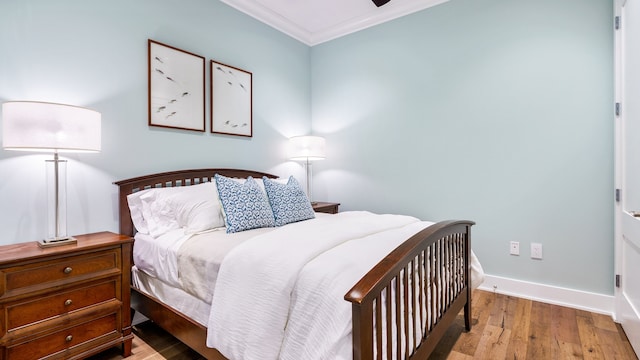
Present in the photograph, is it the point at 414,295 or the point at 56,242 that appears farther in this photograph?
the point at 56,242

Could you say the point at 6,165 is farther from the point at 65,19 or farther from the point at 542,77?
the point at 542,77

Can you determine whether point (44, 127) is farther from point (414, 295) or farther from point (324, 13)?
point (324, 13)

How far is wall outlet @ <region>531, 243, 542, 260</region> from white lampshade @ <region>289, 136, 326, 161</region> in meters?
2.15

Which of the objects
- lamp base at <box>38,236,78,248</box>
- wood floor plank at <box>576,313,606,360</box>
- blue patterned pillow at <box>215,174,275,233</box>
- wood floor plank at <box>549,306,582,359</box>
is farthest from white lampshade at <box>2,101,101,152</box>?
wood floor plank at <box>576,313,606,360</box>

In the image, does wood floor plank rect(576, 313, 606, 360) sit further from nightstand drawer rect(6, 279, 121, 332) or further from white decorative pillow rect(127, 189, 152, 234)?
white decorative pillow rect(127, 189, 152, 234)

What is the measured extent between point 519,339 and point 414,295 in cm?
116

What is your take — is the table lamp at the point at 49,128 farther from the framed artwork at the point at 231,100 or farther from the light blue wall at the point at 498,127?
the light blue wall at the point at 498,127

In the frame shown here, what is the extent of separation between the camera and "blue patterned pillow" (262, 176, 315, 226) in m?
2.34

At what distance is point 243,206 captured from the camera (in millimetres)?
2129

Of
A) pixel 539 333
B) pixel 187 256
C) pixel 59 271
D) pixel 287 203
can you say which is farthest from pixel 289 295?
pixel 539 333

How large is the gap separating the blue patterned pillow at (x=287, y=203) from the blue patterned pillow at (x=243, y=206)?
7 cm

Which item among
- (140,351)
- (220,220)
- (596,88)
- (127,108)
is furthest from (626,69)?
(140,351)

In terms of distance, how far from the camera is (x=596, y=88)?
7.88ft

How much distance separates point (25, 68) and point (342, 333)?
231 centimetres
